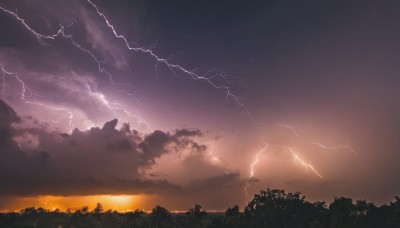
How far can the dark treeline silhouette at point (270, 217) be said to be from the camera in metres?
50.1

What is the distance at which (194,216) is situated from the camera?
73.6m

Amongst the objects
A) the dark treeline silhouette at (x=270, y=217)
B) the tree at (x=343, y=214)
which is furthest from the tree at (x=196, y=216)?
the tree at (x=343, y=214)

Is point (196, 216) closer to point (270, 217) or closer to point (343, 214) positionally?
point (270, 217)

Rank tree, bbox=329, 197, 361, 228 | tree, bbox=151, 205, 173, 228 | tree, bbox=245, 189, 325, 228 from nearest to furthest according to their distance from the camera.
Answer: tree, bbox=329, 197, 361, 228 < tree, bbox=245, 189, 325, 228 < tree, bbox=151, 205, 173, 228

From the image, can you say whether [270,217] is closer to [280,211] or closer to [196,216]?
[280,211]

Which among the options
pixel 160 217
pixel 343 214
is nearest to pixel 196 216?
pixel 160 217

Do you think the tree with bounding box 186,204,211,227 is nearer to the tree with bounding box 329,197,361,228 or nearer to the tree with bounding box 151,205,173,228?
the tree with bounding box 151,205,173,228

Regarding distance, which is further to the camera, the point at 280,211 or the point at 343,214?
the point at 280,211

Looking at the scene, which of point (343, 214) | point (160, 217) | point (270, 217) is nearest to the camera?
point (343, 214)

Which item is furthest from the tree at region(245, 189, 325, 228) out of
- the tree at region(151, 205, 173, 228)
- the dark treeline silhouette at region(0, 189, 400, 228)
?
the tree at region(151, 205, 173, 228)

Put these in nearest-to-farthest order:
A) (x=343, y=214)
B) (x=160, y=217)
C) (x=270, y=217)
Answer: (x=343, y=214) < (x=270, y=217) < (x=160, y=217)

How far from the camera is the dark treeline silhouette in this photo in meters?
50.1

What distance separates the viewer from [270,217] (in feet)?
209

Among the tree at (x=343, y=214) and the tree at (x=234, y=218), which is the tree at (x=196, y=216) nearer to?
the tree at (x=234, y=218)
